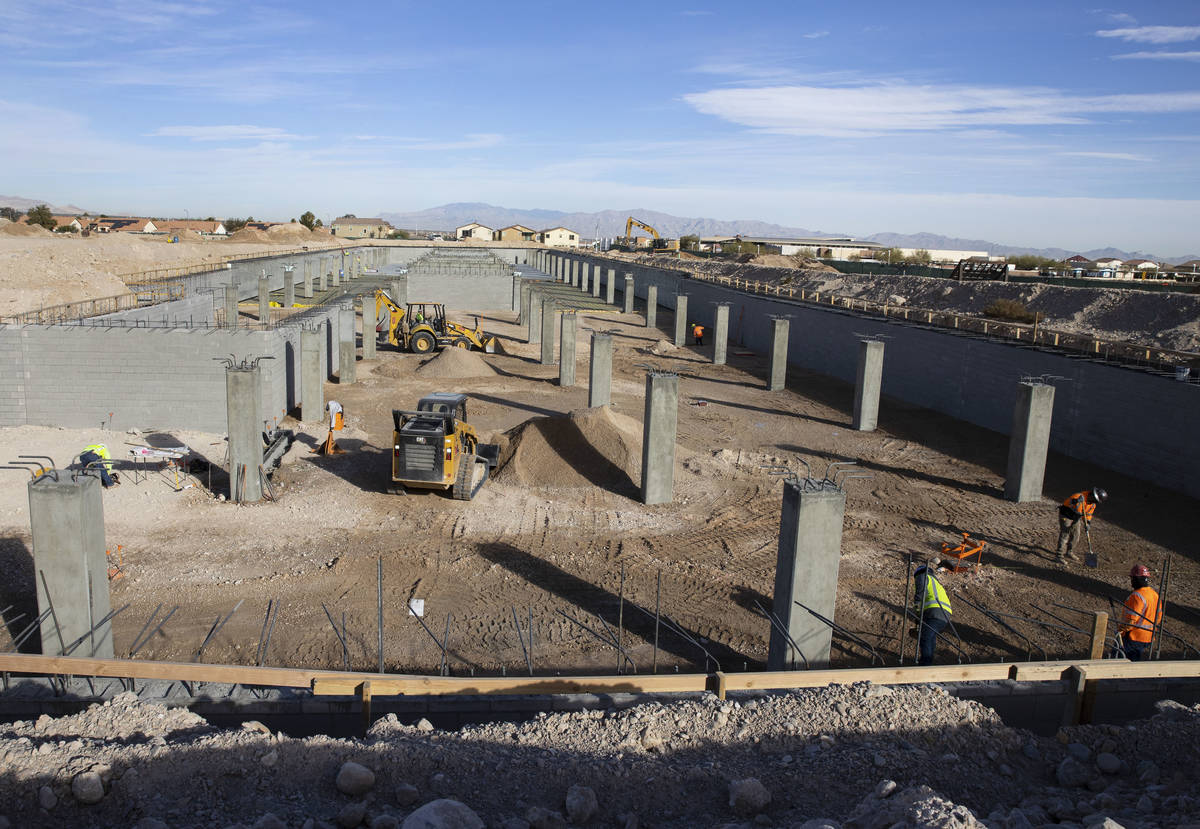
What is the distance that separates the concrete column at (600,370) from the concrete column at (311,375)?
6.83 metres

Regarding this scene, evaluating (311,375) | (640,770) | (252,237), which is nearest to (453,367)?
(311,375)

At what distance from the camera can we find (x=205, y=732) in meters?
6.43

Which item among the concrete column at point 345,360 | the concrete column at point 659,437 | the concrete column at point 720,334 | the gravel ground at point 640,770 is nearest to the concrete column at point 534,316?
the concrete column at point 720,334

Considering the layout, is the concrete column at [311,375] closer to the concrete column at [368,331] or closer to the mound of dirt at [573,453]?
the mound of dirt at [573,453]

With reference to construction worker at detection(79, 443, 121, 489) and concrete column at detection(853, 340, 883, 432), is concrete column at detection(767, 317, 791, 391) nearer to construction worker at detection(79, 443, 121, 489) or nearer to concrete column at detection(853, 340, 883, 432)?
concrete column at detection(853, 340, 883, 432)

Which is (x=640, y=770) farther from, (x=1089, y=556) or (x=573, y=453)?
(x=573, y=453)

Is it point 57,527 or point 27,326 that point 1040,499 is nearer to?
point 57,527

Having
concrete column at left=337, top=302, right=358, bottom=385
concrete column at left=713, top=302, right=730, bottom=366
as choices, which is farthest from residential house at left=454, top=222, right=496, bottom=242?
concrete column at left=337, top=302, right=358, bottom=385

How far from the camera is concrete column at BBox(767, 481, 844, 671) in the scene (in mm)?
8516

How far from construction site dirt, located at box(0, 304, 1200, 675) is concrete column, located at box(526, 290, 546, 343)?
44.1 feet

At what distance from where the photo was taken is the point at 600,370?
72.1 ft

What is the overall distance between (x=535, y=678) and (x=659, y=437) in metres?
8.23

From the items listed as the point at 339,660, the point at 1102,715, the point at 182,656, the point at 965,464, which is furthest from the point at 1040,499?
the point at 182,656

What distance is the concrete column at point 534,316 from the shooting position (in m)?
34.2
